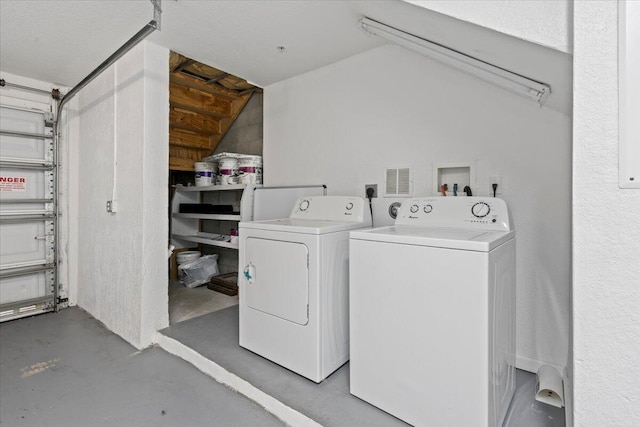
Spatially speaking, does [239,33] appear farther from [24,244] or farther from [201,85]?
[24,244]

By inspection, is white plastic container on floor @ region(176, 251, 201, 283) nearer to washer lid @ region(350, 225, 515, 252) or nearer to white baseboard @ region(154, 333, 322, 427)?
white baseboard @ region(154, 333, 322, 427)

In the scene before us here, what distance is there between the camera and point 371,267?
151cm

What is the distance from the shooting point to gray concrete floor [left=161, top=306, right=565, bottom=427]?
56.7 inches

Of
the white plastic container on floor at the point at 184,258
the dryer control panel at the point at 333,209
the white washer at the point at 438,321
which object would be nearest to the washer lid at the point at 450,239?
the white washer at the point at 438,321

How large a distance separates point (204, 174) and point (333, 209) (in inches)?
68.0

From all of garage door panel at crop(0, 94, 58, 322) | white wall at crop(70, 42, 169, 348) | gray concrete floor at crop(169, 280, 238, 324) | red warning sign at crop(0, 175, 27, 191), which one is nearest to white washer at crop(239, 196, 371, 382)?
white wall at crop(70, 42, 169, 348)

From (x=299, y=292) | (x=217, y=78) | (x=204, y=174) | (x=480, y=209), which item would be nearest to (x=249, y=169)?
(x=204, y=174)

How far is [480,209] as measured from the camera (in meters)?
1.69


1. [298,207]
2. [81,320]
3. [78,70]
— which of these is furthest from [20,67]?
[298,207]

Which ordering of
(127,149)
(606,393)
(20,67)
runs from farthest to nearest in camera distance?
(20,67), (127,149), (606,393)

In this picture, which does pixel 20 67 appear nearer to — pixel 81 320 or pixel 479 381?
pixel 81 320

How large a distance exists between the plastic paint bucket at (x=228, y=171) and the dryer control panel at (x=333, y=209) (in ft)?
2.89

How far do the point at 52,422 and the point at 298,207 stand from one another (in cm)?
180

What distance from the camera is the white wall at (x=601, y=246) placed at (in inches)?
32.2
